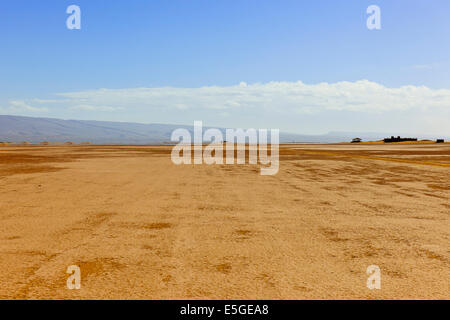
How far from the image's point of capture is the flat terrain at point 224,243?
2.95 meters

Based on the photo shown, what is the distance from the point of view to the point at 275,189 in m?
8.46

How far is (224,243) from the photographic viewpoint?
4168 mm

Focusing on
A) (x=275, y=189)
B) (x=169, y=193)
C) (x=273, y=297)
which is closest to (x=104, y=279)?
(x=273, y=297)

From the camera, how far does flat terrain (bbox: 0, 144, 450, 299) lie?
2945mm
